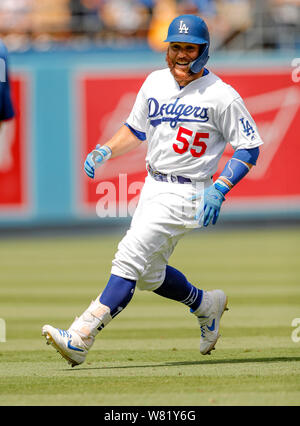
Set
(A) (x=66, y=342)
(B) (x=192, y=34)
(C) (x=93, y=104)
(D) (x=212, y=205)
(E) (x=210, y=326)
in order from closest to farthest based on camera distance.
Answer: (A) (x=66, y=342)
(D) (x=212, y=205)
(B) (x=192, y=34)
(E) (x=210, y=326)
(C) (x=93, y=104)

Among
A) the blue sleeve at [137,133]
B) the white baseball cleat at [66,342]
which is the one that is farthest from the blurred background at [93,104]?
the white baseball cleat at [66,342]

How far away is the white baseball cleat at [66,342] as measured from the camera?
19.0ft

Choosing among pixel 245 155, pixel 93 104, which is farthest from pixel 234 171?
pixel 93 104

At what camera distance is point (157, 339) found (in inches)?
300

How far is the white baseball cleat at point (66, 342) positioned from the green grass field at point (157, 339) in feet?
0.42

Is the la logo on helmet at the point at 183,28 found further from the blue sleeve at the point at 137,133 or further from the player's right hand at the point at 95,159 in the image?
the player's right hand at the point at 95,159

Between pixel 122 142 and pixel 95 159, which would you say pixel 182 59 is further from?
pixel 95 159

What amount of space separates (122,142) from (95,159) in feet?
0.99

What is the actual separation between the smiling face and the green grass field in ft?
6.31

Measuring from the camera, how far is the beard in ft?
20.3

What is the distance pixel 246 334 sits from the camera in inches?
306

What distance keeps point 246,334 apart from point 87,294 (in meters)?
3.31
